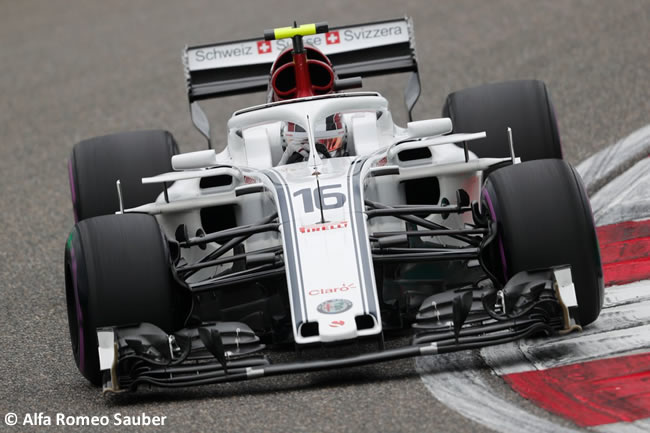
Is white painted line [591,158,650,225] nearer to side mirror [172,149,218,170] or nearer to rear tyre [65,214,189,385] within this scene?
side mirror [172,149,218,170]

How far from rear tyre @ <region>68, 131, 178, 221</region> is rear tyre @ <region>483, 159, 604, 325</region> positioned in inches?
119

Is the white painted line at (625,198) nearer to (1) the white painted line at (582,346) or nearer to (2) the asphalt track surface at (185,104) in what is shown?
(2) the asphalt track surface at (185,104)

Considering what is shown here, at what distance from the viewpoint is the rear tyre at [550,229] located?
21.4 ft

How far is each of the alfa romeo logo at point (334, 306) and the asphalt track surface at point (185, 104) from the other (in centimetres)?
37

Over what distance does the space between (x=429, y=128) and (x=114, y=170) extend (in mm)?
2457

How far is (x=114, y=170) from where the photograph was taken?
29.0 ft

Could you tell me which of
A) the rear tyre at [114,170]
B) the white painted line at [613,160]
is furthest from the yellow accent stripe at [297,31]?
Answer: the white painted line at [613,160]

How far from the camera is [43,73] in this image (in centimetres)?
1819

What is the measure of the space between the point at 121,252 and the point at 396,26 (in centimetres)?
406

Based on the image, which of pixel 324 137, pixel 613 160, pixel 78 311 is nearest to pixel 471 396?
pixel 78 311

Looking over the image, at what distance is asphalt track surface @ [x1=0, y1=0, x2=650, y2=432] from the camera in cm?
614

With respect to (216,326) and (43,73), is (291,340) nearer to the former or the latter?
A: (216,326)

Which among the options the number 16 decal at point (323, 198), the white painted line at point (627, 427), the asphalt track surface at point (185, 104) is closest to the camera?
the white painted line at point (627, 427)

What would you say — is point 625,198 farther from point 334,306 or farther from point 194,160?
point 334,306
